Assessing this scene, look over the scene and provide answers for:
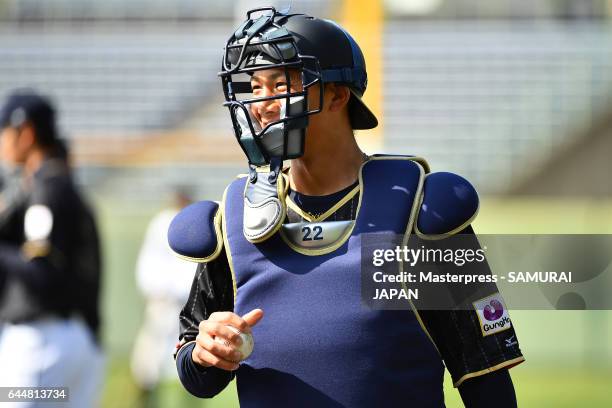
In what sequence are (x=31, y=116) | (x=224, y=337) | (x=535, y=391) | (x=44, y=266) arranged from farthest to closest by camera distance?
(x=535, y=391) → (x=31, y=116) → (x=44, y=266) → (x=224, y=337)

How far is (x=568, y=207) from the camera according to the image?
33.9ft

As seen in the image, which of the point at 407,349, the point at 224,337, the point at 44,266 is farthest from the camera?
the point at 44,266

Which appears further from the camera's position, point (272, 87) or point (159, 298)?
point (159, 298)

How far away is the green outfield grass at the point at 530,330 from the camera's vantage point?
850 centimetres

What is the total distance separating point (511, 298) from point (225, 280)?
28.5 inches

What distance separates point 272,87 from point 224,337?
561mm

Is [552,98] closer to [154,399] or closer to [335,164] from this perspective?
[154,399]

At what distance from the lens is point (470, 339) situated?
2.34 metres

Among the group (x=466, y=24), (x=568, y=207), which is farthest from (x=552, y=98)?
(x=568, y=207)

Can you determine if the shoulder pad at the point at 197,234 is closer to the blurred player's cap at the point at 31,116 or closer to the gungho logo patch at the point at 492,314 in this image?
the gungho logo patch at the point at 492,314

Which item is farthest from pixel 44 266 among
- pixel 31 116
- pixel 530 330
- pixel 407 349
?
pixel 530 330

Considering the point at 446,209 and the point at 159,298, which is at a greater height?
the point at 446,209

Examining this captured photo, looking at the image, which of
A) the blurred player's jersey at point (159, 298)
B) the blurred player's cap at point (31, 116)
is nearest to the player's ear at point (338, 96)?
the blurred player's cap at point (31, 116)

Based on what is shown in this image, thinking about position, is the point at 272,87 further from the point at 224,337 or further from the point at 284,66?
the point at 224,337
